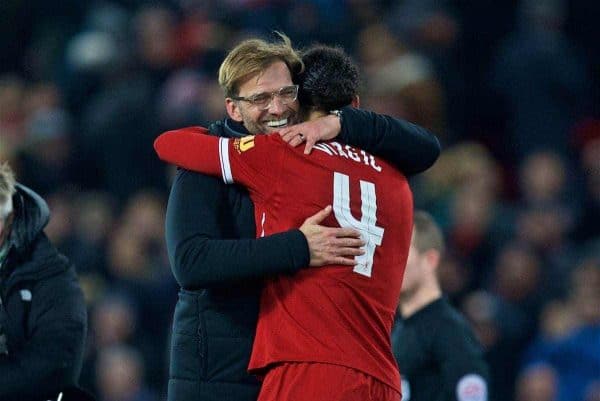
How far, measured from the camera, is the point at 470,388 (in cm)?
505

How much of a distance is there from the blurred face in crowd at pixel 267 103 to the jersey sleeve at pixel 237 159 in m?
0.14

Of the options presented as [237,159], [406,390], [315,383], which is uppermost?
[237,159]

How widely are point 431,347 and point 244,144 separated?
160cm

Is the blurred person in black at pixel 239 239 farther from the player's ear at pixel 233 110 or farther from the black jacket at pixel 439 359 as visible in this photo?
the black jacket at pixel 439 359

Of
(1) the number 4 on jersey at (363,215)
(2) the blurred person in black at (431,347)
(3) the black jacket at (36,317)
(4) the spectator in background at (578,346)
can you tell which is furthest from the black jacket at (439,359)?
(4) the spectator in background at (578,346)

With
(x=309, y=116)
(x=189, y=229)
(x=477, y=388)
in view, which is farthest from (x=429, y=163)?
(x=477, y=388)

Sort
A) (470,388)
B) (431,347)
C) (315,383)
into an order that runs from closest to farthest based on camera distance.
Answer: (315,383) < (470,388) < (431,347)

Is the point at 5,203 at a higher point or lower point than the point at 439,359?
higher

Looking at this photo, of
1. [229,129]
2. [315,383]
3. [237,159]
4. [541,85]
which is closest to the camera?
[315,383]

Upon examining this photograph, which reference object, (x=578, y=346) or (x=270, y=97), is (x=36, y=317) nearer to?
(x=270, y=97)

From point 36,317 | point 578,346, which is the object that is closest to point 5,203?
point 36,317

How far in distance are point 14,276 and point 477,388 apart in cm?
180

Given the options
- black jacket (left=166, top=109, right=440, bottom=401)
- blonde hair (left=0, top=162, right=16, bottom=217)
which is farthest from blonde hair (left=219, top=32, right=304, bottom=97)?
blonde hair (left=0, top=162, right=16, bottom=217)

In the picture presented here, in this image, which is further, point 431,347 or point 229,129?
point 431,347
